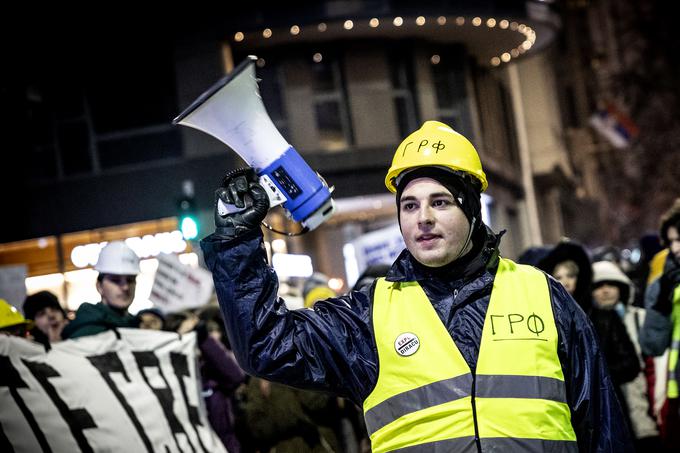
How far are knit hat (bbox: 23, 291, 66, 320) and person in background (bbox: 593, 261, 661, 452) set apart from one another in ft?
14.2

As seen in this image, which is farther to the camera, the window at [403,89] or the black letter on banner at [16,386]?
the window at [403,89]

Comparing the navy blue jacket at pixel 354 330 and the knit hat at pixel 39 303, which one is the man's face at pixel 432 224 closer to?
the navy blue jacket at pixel 354 330

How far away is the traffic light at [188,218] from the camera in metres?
17.3

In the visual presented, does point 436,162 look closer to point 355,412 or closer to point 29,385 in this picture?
point 29,385

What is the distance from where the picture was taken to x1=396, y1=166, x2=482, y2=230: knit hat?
4117 millimetres

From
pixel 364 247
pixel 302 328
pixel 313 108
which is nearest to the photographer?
pixel 302 328

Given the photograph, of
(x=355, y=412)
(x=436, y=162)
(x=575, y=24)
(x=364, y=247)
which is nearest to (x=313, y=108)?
(x=364, y=247)

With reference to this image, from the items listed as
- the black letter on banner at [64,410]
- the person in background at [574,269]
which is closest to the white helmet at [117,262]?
the black letter on banner at [64,410]

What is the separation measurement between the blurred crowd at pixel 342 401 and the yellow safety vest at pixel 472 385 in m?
3.84

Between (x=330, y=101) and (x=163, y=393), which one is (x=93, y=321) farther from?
(x=330, y=101)

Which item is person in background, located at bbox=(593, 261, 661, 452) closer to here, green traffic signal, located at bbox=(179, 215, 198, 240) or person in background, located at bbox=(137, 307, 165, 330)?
person in background, located at bbox=(137, 307, 165, 330)

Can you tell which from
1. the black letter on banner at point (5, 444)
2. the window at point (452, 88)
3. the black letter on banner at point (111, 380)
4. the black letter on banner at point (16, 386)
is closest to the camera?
the black letter on banner at point (5, 444)

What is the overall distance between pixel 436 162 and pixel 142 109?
74.7 feet

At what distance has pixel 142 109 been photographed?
26.2 metres
